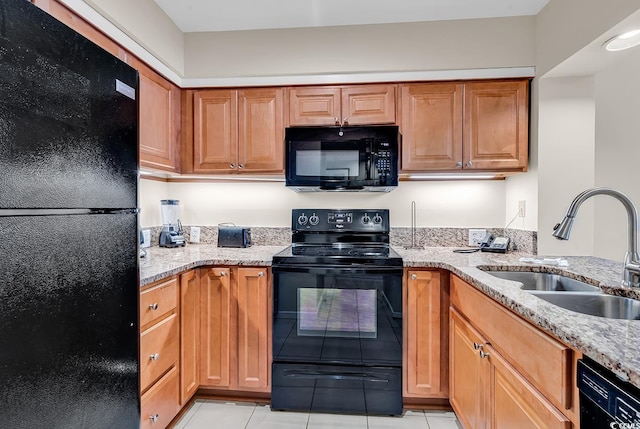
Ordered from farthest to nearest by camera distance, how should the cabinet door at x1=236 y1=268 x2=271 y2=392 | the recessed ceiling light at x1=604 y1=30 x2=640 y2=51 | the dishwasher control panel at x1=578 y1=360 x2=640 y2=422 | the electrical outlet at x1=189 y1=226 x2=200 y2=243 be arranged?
the electrical outlet at x1=189 y1=226 x2=200 y2=243 < the cabinet door at x1=236 y1=268 x2=271 y2=392 < the recessed ceiling light at x1=604 y1=30 x2=640 y2=51 < the dishwasher control panel at x1=578 y1=360 x2=640 y2=422

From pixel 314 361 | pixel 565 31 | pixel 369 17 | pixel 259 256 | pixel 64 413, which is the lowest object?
pixel 314 361

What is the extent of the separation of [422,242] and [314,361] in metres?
1.14

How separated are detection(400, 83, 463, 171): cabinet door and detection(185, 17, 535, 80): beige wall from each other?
16cm

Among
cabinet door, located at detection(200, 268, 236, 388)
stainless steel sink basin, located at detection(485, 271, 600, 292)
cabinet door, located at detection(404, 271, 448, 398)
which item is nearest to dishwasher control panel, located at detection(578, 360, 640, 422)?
stainless steel sink basin, located at detection(485, 271, 600, 292)

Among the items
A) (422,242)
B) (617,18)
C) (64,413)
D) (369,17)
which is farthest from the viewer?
(422,242)

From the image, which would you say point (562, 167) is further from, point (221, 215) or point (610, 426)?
point (221, 215)

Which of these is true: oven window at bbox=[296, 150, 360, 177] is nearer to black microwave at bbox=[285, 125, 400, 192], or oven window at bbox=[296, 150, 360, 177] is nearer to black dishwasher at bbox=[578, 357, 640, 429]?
black microwave at bbox=[285, 125, 400, 192]

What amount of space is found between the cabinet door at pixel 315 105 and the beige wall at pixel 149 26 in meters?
0.79

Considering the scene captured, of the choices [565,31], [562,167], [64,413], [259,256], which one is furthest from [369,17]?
[64,413]

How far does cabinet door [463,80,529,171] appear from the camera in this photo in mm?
2049

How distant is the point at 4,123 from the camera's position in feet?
2.12

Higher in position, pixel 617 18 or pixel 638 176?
pixel 617 18

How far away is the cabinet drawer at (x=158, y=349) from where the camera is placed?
4.71 ft

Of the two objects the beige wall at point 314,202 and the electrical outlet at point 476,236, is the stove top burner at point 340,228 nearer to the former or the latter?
the beige wall at point 314,202
